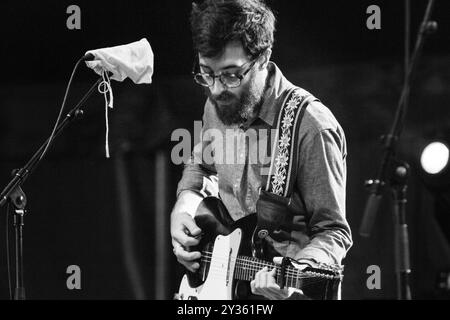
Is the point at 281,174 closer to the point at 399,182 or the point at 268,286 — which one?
the point at 268,286

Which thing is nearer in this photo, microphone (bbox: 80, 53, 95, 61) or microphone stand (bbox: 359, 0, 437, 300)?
microphone stand (bbox: 359, 0, 437, 300)

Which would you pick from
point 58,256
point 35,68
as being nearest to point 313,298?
point 58,256

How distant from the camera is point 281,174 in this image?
289cm

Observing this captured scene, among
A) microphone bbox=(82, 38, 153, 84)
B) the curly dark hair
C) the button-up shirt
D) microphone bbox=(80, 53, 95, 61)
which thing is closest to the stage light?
the button-up shirt

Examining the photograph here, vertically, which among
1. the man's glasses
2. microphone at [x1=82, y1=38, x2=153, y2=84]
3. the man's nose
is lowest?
the man's nose

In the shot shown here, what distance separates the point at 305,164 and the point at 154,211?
128 cm

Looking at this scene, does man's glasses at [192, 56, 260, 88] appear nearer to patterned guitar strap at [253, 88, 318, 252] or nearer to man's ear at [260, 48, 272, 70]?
man's ear at [260, 48, 272, 70]

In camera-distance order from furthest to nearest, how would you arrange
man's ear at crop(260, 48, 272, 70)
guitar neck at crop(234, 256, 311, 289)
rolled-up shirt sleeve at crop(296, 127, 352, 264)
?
man's ear at crop(260, 48, 272, 70) → rolled-up shirt sleeve at crop(296, 127, 352, 264) → guitar neck at crop(234, 256, 311, 289)

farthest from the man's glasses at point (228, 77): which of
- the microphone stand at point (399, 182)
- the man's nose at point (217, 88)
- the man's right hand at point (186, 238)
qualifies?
the microphone stand at point (399, 182)

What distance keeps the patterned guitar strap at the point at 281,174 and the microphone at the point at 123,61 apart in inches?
23.9

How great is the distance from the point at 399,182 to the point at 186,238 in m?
0.95

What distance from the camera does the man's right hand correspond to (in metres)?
3.00

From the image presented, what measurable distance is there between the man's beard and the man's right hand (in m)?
0.44

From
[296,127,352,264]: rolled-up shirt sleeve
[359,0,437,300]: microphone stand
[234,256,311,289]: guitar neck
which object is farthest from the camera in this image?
[296,127,352,264]: rolled-up shirt sleeve
